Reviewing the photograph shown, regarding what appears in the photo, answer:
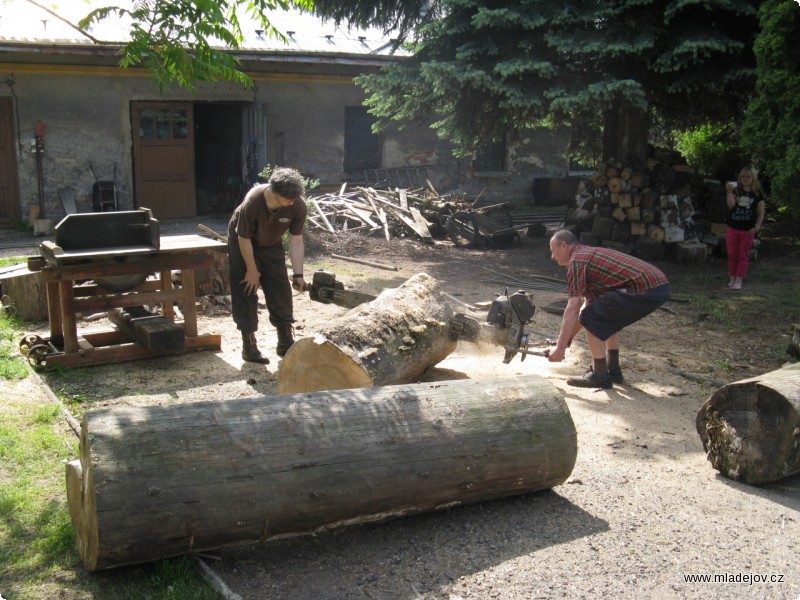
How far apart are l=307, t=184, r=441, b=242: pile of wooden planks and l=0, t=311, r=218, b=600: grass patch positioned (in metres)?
9.01

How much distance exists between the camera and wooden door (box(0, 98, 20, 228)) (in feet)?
46.6

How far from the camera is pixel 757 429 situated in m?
4.74

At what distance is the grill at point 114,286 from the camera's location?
6.66 m

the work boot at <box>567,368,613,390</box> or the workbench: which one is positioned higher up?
the workbench

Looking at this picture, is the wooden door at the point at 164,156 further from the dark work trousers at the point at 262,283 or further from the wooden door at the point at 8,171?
the dark work trousers at the point at 262,283

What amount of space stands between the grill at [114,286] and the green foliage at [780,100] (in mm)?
6289

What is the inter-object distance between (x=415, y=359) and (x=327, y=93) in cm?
1256

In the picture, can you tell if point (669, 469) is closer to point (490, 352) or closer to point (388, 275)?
point (490, 352)

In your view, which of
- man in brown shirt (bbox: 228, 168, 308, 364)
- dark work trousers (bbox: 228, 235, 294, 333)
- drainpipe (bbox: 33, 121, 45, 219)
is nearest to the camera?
man in brown shirt (bbox: 228, 168, 308, 364)

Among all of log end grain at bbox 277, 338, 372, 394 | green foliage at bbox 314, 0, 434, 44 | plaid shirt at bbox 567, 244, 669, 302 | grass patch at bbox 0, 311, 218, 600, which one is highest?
green foliage at bbox 314, 0, 434, 44

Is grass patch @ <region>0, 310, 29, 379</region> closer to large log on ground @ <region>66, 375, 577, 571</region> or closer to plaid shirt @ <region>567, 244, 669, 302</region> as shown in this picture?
large log on ground @ <region>66, 375, 577, 571</region>

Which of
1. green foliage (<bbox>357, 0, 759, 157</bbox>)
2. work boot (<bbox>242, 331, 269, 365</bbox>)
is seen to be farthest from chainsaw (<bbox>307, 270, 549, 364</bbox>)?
green foliage (<bbox>357, 0, 759, 157</bbox>)

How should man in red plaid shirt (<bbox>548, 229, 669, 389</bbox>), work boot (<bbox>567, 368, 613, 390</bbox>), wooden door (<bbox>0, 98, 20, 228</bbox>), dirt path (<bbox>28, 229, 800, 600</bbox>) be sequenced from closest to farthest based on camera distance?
dirt path (<bbox>28, 229, 800, 600</bbox>) < man in red plaid shirt (<bbox>548, 229, 669, 389</bbox>) < work boot (<bbox>567, 368, 613, 390</bbox>) < wooden door (<bbox>0, 98, 20, 228</bbox>)

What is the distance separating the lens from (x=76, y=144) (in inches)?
584
